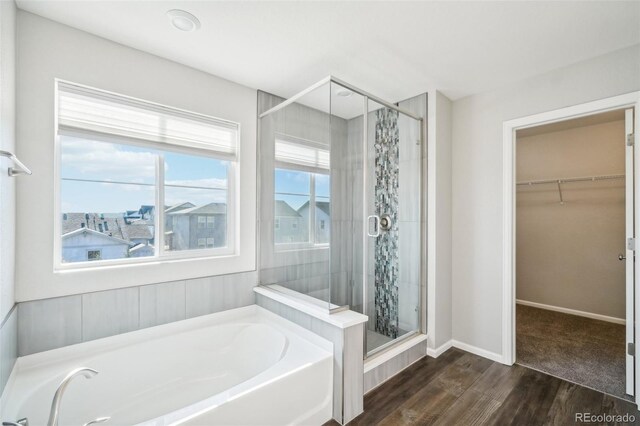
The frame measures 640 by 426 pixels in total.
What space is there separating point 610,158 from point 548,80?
2076 millimetres

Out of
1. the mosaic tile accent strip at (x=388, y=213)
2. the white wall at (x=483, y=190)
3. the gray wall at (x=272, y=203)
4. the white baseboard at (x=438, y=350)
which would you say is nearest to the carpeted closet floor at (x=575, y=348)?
the white wall at (x=483, y=190)

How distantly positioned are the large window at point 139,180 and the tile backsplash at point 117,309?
0.25 meters


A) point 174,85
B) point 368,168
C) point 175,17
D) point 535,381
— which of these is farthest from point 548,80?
point 174,85

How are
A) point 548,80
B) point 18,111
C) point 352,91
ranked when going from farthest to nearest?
point 548,80 → point 352,91 → point 18,111

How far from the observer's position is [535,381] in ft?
7.93

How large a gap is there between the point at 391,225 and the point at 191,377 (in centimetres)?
204

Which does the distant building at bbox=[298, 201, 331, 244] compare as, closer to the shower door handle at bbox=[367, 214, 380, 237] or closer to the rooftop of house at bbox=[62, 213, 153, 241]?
the shower door handle at bbox=[367, 214, 380, 237]

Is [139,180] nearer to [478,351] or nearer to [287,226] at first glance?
[287,226]

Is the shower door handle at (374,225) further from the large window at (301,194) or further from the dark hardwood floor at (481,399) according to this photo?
the dark hardwood floor at (481,399)

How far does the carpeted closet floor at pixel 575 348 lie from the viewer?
8.03 ft

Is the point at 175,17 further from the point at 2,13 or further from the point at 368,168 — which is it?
the point at 368,168

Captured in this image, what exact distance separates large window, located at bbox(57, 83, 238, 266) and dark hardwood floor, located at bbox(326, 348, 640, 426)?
182 centimetres

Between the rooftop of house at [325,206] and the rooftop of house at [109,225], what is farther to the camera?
the rooftop of house at [325,206]

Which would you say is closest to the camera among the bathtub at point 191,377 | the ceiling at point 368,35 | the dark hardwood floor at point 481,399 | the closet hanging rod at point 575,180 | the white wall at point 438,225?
the bathtub at point 191,377
